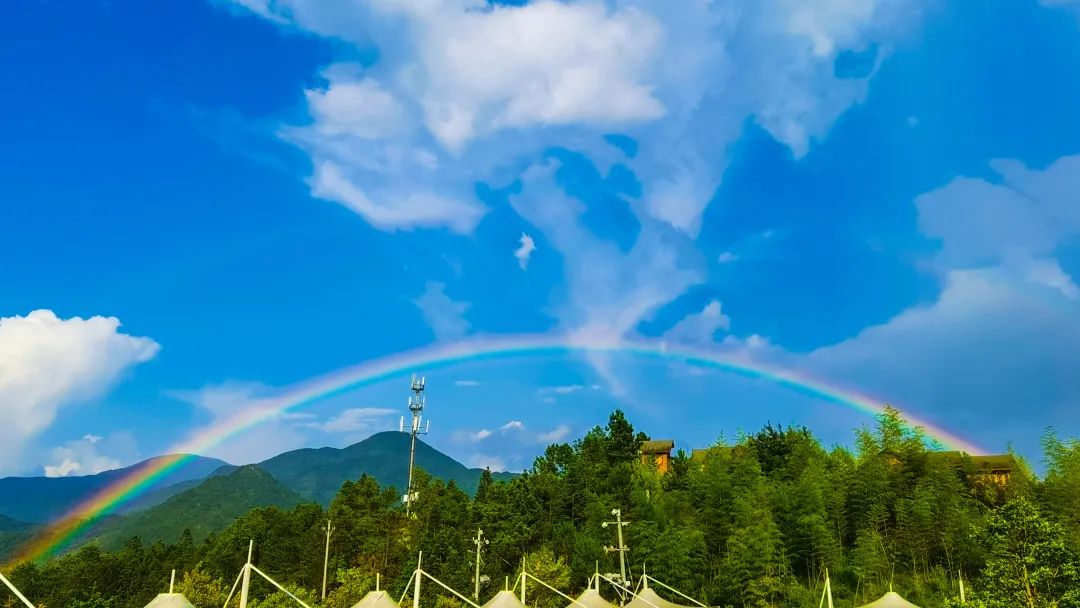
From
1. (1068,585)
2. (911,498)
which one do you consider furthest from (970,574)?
(1068,585)

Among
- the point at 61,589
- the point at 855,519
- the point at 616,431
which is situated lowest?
the point at 61,589

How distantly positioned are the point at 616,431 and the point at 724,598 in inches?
884

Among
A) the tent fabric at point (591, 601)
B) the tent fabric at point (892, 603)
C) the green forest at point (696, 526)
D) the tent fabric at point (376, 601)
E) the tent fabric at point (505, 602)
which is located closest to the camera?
the tent fabric at point (376, 601)

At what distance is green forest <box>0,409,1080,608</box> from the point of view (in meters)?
43.1

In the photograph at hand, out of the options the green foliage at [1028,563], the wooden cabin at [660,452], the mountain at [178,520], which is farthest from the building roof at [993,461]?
the mountain at [178,520]

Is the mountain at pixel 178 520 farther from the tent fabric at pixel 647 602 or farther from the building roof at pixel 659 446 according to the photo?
the tent fabric at pixel 647 602

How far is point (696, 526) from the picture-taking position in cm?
4938

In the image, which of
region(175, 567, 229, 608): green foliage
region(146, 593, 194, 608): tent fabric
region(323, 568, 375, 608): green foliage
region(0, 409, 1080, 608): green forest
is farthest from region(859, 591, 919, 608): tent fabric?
region(175, 567, 229, 608): green foliage

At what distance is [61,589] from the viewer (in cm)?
7088

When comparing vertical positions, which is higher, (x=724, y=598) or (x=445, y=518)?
(x=445, y=518)

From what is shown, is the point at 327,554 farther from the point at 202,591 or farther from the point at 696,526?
the point at 696,526

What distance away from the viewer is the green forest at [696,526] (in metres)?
43.1

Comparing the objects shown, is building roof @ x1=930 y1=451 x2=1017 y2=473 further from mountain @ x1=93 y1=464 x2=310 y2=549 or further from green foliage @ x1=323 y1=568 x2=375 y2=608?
mountain @ x1=93 y1=464 x2=310 y2=549

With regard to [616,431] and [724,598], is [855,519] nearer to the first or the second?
[724,598]
